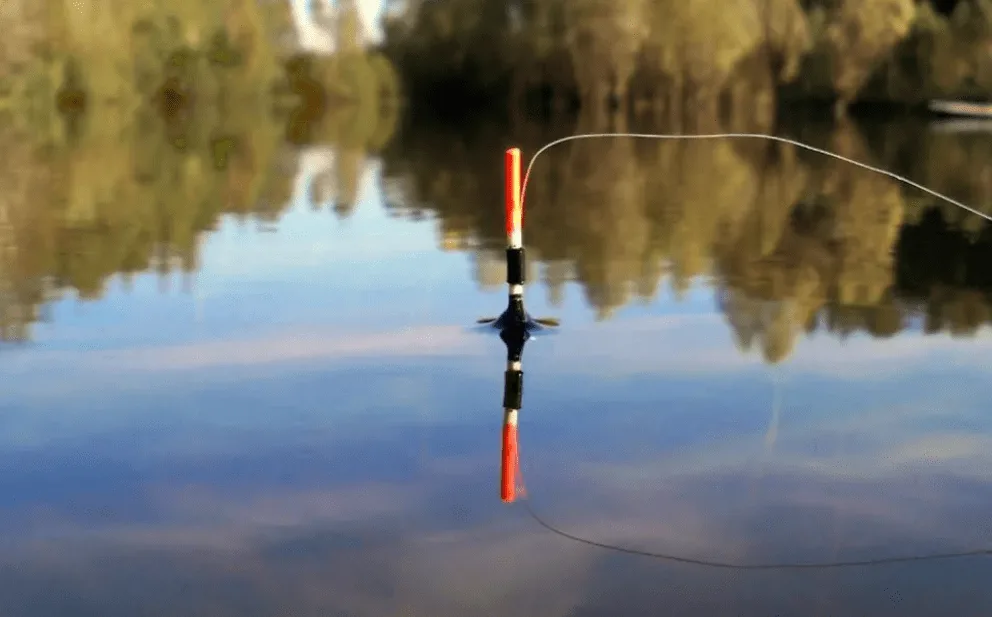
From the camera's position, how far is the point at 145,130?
2078 inches

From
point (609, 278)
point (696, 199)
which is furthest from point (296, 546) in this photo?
point (696, 199)

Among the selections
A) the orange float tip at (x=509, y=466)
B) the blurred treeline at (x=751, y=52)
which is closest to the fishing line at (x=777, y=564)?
the orange float tip at (x=509, y=466)

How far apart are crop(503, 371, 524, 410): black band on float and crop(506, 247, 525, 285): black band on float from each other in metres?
1.26

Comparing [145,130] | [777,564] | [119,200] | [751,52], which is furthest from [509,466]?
[751,52]

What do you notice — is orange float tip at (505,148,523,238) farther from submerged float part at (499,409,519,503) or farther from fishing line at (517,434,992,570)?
fishing line at (517,434,992,570)

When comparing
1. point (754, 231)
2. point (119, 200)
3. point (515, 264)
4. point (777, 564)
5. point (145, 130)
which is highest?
point (145, 130)

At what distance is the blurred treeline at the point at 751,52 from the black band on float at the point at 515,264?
2311 inches

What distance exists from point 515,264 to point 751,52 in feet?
208

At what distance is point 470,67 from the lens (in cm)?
9494

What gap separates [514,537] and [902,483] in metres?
2.03

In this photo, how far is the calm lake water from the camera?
17.5ft

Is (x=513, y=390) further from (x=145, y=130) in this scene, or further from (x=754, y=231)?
(x=145, y=130)

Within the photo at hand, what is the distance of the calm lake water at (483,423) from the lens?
17.5 feet

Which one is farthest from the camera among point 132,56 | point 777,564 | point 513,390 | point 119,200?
point 132,56
